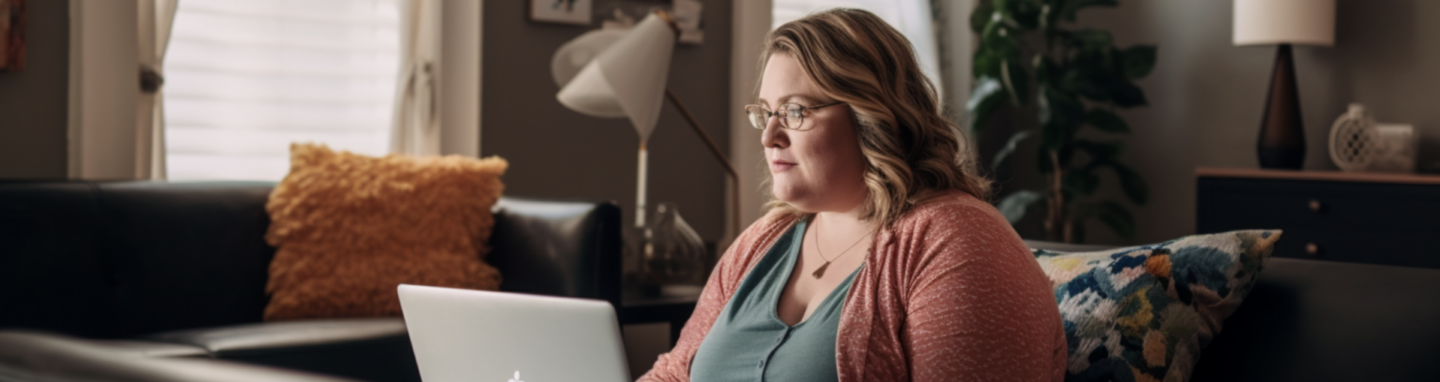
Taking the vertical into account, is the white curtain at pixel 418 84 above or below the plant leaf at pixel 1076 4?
below

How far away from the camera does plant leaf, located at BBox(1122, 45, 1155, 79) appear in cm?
400

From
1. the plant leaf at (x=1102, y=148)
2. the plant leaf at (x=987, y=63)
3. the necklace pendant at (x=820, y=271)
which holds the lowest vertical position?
the necklace pendant at (x=820, y=271)

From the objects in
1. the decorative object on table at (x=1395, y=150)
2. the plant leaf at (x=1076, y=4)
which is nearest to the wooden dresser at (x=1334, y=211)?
the decorative object on table at (x=1395, y=150)

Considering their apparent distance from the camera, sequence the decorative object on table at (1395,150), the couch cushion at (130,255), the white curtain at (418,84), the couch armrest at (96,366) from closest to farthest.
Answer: the couch armrest at (96,366) → the couch cushion at (130,255) → the white curtain at (418,84) → the decorative object on table at (1395,150)

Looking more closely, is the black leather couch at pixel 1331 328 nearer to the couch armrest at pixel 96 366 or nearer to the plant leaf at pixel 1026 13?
the couch armrest at pixel 96 366

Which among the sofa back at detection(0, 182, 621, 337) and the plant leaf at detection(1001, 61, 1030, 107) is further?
the plant leaf at detection(1001, 61, 1030, 107)

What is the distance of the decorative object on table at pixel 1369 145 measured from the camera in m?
3.37

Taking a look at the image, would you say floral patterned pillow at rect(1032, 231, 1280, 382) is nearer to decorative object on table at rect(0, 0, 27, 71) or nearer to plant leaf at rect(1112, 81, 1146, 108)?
decorative object on table at rect(0, 0, 27, 71)

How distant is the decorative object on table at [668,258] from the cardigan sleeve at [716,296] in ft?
3.97

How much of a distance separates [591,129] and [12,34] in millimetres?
1586

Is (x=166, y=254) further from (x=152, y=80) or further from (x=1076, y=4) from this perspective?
(x=1076, y=4)

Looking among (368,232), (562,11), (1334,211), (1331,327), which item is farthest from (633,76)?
(1334,211)

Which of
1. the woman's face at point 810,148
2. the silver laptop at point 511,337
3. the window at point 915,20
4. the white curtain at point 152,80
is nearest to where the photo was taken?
the silver laptop at point 511,337

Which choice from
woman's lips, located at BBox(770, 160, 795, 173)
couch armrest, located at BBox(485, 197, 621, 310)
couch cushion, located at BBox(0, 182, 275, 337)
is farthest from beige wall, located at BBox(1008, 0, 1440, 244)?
couch cushion, located at BBox(0, 182, 275, 337)
